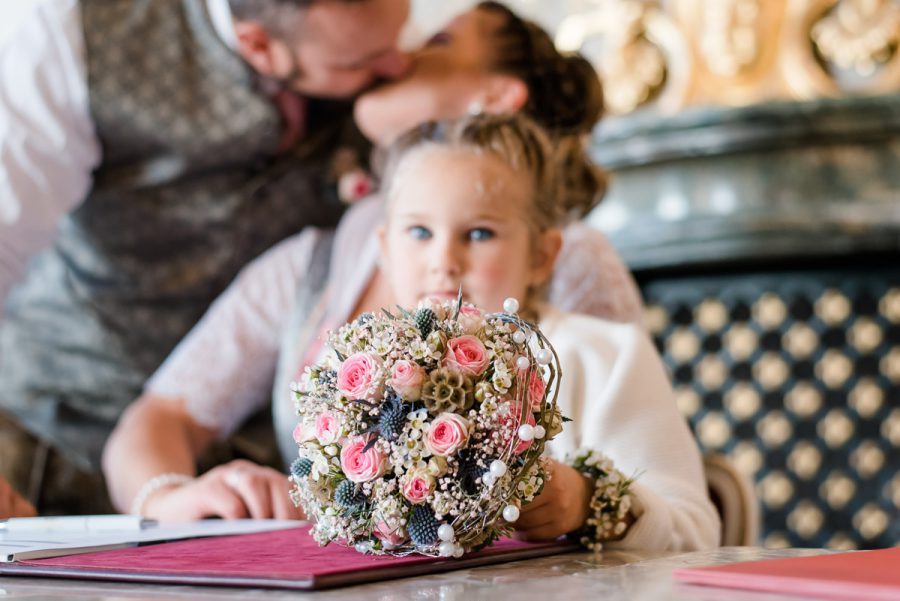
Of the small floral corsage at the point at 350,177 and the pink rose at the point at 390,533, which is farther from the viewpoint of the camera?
the small floral corsage at the point at 350,177

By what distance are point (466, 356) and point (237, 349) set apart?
987mm

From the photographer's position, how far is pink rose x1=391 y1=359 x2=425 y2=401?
777mm

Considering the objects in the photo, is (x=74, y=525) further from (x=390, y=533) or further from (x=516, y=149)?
(x=516, y=149)

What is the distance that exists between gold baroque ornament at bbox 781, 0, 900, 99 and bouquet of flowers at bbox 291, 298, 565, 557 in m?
2.02

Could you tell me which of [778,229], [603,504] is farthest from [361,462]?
[778,229]

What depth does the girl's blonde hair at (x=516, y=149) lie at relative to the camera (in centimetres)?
129

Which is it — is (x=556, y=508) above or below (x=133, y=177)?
below

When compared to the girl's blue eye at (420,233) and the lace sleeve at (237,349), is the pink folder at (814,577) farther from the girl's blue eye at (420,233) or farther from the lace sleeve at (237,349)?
the lace sleeve at (237,349)

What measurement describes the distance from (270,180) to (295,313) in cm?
30

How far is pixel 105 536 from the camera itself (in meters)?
0.99

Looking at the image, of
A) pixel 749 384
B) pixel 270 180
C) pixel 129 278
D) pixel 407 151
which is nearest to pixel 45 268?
pixel 129 278

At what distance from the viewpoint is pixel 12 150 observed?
1.76m

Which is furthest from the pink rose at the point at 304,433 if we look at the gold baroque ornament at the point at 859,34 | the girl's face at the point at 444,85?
the gold baroque ornament at the point at 859,34

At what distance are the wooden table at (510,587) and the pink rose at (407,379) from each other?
127 mm
